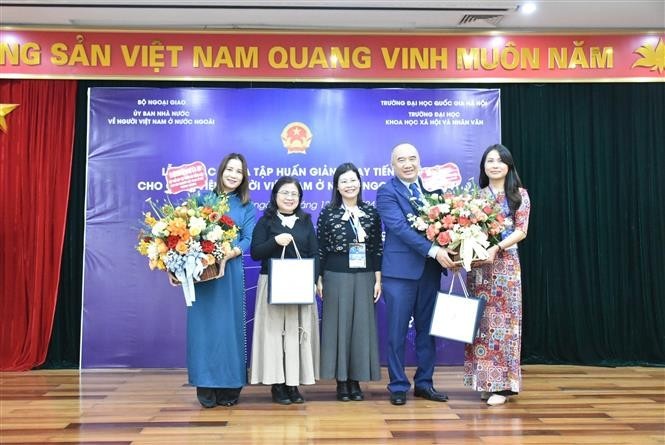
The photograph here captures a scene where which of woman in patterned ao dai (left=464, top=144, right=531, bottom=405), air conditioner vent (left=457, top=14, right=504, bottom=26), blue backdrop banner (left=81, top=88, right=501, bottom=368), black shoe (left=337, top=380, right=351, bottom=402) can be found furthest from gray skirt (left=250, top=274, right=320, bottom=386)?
air conditioner vent (left=457, top=14, right=504, bottom=26)

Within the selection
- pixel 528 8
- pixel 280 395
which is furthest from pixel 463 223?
pixel 528 8

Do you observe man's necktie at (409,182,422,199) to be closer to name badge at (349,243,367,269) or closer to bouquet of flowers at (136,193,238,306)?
name badge at (349,243,367,269)

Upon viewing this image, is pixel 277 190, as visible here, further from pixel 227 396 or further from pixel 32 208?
pixel 32 208

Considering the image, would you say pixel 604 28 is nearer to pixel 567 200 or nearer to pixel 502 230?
pixel 567 200

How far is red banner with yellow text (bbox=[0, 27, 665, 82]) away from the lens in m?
4.69

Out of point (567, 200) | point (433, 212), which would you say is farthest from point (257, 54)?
point (567, 200)

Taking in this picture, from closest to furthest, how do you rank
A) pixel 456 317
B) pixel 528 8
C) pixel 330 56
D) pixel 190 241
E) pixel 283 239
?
pixel 190 241 < pixel 456 317 < pixel 283 239 < pixel 528 8 < pixel 330 56

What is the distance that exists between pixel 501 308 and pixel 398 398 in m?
0.78

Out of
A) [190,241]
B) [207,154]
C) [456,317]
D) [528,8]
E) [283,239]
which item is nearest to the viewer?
[190,241]

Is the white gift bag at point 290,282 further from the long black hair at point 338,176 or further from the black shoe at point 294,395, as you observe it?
the black shoe at point 294,395

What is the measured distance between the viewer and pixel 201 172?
183 inches

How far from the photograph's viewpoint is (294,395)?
11.6 ft

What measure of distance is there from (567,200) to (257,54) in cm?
274

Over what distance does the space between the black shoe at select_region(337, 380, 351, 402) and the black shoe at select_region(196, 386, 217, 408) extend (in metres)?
0.72
